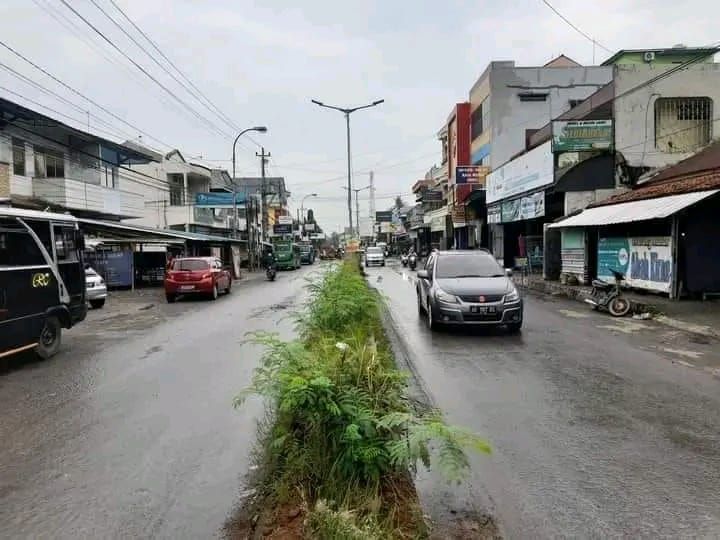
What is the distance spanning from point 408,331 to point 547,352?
3260mm

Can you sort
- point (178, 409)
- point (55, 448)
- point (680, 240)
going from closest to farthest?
point (55, 448) → point (178, 409) → point (680, 240)

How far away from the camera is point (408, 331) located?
12.0 meters

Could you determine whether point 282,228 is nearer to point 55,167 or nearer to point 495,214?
point 495,214

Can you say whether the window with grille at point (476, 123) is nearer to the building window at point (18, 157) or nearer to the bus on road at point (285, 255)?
the bus on road at point (285, 255)

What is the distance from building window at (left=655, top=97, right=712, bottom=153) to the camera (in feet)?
74.3

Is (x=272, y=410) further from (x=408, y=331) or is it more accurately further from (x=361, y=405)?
(x=408, y=331)

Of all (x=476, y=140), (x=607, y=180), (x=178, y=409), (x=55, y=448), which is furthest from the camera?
(x=476, y=140)

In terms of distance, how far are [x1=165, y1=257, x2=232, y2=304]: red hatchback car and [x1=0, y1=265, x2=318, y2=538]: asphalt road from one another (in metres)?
10.2

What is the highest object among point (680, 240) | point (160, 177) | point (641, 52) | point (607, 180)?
point (641, 52)

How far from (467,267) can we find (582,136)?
12517mm

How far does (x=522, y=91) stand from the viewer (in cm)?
3956

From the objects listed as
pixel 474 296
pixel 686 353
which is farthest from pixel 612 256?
pixel 474 296

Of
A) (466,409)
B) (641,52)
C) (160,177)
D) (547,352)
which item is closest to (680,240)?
(547,352)

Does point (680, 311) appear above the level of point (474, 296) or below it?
below
